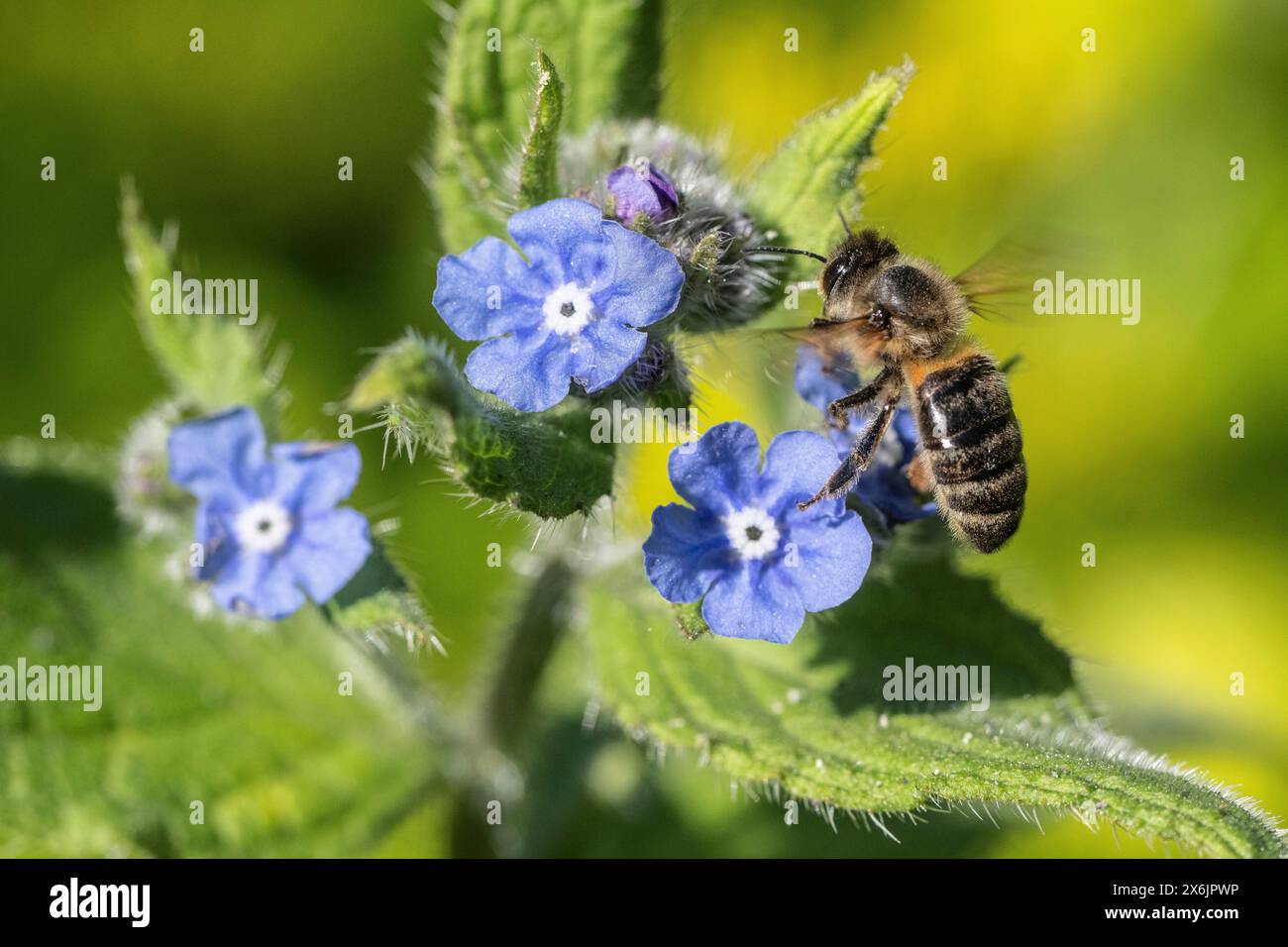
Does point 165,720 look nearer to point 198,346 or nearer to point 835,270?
point 198,346

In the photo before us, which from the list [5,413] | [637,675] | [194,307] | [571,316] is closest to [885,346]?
[571,316]

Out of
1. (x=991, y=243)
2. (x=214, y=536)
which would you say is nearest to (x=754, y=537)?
(x=214, y=536)

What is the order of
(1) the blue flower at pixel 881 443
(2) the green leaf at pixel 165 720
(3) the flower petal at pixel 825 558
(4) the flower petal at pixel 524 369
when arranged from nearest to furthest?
(4) the flower petal at pixel 524 369
(3) the flower petal at pixel 825 558
(1) the blue flower at pixel 881 443
(2) the green leaf at pixel 165 720

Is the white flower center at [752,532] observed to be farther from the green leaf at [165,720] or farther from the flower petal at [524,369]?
the green leaf at [165,720]

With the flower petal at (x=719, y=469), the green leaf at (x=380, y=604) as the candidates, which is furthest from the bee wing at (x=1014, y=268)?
the green leaf at (x=380, y=604)

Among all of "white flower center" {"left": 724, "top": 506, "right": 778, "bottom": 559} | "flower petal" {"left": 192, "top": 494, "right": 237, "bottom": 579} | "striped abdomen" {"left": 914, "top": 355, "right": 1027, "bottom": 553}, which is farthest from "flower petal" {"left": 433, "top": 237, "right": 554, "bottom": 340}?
Result: "striped abdomen" {"left": 914, "top": 355, "right": 1027, "bottom": 553}

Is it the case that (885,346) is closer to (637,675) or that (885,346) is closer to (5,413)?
(637,675)
